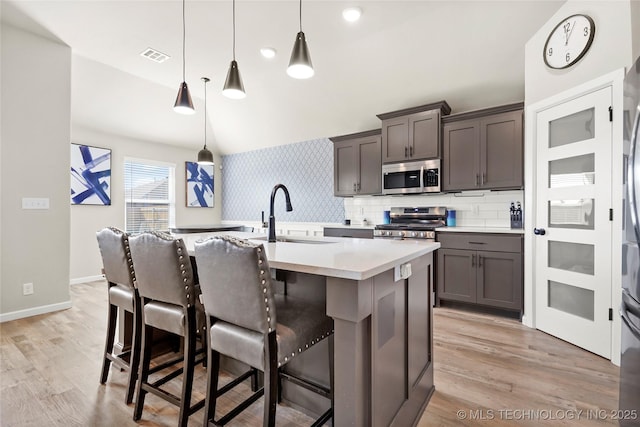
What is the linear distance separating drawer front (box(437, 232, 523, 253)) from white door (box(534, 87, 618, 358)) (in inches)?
8.4

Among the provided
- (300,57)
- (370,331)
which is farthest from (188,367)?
(300,57)

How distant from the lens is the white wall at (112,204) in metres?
4.82

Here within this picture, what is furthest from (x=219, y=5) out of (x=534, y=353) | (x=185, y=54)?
(x=534, y=353)

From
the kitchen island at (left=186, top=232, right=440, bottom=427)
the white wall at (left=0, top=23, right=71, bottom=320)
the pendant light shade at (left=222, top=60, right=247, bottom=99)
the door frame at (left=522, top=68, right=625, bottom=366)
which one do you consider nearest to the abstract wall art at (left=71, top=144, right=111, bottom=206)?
the white wall at (left=0, top=23, right=71, bottom=320)

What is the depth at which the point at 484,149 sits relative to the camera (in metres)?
3.50

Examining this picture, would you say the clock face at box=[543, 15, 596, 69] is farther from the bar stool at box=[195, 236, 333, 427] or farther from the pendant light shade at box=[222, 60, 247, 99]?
the bar stool at box=[195, 236, 333, 427]

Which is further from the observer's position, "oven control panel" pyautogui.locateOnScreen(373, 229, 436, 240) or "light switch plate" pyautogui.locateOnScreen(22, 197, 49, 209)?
"oven control panel" pyautogui.locateOnScreen(373, 229, 436, 240)

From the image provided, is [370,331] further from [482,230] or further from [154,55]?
[154,55]

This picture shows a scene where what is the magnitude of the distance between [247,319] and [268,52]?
354cm

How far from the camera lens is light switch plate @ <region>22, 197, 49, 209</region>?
3311 millimetres

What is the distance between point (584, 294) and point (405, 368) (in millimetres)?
2042

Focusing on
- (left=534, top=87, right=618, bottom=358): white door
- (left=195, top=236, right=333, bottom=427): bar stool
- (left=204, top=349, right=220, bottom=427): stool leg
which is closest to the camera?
(left=195, top=236, right=333, bottom=427): bar stool

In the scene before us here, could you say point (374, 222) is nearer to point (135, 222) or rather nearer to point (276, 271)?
Answer: point (276, 271)

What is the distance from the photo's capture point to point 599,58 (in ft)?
7.81
